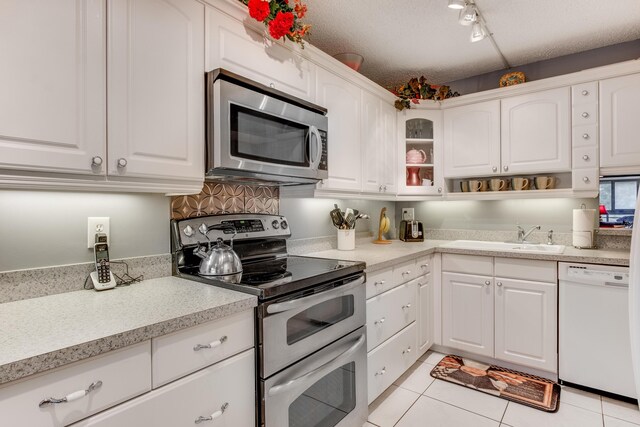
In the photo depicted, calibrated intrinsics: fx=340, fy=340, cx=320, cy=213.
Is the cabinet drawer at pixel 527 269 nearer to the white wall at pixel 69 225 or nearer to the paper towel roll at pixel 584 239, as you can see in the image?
the paper towel roll at pixel 584 239

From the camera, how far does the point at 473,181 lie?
9.76ft

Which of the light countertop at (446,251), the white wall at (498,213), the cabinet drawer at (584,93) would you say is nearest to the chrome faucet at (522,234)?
the white wall at (498,213)

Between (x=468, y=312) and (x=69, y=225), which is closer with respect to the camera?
(x=69, y=225)

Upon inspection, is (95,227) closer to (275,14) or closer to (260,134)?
(260,134)

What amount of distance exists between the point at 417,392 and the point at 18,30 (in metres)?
2.59

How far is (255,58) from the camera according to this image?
169 centimetres

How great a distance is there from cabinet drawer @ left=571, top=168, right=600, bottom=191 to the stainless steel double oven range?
1800 millimetres

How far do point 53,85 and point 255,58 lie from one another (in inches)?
35.2

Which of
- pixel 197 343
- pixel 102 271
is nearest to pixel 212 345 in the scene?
pixel 197 343

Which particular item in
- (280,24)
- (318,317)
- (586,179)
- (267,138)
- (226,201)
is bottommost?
(318,317)

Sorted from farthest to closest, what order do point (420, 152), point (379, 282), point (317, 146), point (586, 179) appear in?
1. point (420, 152)
2. point (586, 179)
3. point (379, 282)
4. point (317, 146)

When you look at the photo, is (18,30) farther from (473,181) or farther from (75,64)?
(473,181)

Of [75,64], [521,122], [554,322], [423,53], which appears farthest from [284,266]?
[521,122]

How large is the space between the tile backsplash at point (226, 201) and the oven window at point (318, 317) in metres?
0.75
